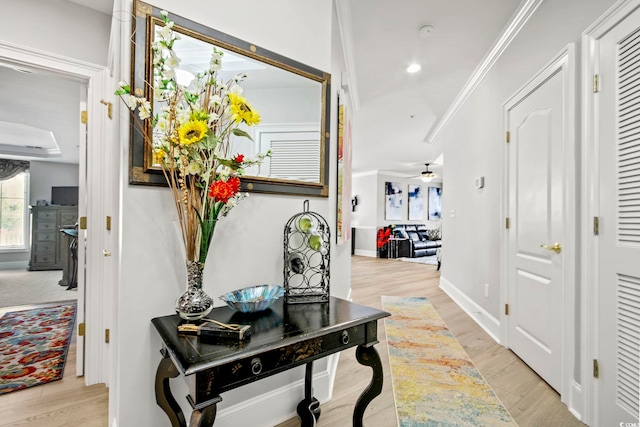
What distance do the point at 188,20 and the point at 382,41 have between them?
76.6 inches

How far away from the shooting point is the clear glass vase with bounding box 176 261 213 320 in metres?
1.14

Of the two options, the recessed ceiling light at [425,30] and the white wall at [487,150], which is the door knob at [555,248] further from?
the recessed ceiling light at [425,30]

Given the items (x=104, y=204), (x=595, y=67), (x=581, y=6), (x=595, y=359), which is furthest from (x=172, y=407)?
(x=581, y=6)

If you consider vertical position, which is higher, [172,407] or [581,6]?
[581,6]

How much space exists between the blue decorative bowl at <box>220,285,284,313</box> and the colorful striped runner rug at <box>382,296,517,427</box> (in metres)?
1.04

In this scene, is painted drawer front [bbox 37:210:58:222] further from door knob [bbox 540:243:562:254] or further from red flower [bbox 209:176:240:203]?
door knob [bbox 540:243:562:254]

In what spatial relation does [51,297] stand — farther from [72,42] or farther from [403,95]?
[403,95]

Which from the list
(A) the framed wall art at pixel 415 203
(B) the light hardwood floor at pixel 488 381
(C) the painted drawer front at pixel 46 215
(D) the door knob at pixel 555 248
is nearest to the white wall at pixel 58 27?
(B) the light hardwood floor at pixel 488 381

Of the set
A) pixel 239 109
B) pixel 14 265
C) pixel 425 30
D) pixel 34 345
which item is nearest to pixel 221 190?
pixel 239 109

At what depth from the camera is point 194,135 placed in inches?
Answer: 41.3

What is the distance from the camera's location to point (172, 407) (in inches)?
45.4

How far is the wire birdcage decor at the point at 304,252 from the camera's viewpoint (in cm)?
150

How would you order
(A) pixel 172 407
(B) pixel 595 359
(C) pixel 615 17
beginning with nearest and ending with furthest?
1. (A) pixel 172 407
2. (C) pixel 615 17
3. (B) pixel 595 359

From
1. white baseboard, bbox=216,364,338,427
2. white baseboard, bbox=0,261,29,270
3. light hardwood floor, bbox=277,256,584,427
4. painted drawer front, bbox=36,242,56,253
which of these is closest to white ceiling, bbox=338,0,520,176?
white baseboard, bbox=216,364,338,427
